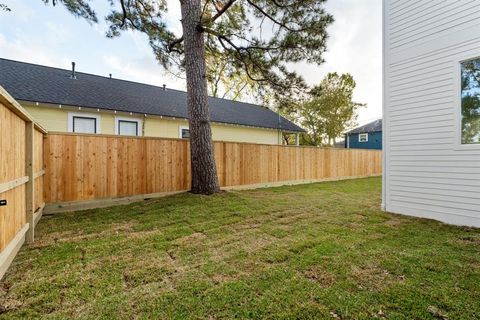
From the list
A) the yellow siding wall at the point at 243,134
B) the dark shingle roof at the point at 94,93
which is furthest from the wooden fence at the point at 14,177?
the yellow siding wall at the point at 243,134

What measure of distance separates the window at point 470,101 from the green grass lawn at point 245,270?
153 centimetres

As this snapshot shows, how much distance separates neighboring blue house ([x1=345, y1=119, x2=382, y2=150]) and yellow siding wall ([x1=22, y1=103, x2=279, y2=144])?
39.9 ft

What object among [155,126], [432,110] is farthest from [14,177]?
[155,126]

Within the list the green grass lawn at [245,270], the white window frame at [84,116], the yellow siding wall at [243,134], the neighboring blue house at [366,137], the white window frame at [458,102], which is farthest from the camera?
the neighboring blue house at [366,137]

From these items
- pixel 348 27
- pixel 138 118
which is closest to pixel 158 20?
pixel 138 118

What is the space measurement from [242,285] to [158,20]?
751 cm

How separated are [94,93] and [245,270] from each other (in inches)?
382

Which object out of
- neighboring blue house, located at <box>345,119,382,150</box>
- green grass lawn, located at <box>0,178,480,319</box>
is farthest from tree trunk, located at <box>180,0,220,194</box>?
neighboring blue house, located at <box>345,119,382,150</box>

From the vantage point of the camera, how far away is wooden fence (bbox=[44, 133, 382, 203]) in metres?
5.00

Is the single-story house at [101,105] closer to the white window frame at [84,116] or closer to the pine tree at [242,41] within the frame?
the white window frame at [84,116]

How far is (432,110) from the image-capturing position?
14.6 feet

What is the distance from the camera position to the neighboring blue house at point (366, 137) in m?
21.4

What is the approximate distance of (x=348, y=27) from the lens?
25.9 ft

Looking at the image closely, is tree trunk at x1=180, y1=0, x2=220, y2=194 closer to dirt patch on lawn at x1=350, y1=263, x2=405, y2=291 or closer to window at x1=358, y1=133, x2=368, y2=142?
dirt patch on lawn at x1=350, y1=263, x2=405, y2=291
